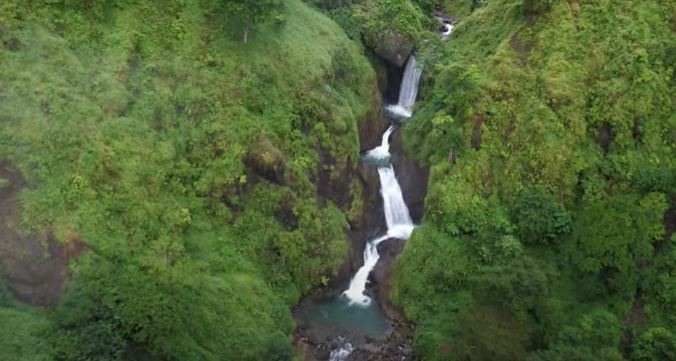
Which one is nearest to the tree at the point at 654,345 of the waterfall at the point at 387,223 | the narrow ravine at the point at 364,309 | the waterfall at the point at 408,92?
the narrow ravine at the point at 364,309

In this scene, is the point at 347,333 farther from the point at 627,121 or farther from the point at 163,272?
the point at 627,121

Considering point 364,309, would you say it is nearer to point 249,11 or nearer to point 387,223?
point 387,223

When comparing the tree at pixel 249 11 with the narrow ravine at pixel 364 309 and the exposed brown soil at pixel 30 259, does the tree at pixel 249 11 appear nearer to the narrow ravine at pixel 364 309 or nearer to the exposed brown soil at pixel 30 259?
the narrow ravine at pixel 364 309

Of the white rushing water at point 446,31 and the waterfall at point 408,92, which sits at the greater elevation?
the white rushing water at point 446,31

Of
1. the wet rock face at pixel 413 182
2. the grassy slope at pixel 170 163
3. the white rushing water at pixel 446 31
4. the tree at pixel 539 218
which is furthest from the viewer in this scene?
the white rushing water at pixel 446 31

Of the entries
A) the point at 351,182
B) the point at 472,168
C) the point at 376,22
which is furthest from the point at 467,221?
the point at 376,22

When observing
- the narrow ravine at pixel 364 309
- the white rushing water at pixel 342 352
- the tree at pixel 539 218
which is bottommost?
the white rushing water at pixel 342 352

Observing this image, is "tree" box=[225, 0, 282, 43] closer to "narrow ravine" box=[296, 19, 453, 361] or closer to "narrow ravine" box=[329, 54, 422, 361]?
"narrow ravine" box=[296, 19, 453, 361]
